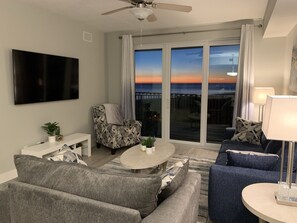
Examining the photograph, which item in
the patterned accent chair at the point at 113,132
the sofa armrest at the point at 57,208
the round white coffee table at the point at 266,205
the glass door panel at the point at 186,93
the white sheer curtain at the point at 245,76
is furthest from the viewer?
the glass door panel at the point at 186,93

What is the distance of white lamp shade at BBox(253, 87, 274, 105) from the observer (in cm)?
393

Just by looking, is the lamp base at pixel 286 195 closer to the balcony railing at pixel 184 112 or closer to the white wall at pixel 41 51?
the balcony railing at pixel 184 112

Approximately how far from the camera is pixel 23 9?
11.5 feet

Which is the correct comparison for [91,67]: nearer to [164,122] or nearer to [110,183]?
[164,122]

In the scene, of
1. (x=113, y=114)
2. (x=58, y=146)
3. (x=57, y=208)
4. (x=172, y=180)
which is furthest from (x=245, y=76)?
(x=57, y=208)

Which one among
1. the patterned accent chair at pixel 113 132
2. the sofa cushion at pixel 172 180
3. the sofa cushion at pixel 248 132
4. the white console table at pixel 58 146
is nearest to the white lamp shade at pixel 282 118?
the sofa cushion at pixel 172 180

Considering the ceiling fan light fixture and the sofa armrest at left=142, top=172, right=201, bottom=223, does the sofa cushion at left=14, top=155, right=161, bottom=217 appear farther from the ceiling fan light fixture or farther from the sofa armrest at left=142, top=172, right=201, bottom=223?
the ceiling fan light fixture

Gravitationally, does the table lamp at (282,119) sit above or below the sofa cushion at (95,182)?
above

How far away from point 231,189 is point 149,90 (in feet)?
12.0

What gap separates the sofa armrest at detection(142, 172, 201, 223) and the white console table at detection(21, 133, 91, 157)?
8.29ft

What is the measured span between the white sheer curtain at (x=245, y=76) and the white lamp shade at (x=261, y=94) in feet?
1.13

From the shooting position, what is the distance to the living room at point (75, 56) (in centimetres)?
334

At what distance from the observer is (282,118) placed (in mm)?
1526

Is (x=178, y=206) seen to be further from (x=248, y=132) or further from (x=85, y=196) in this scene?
(x=248, y=132)
